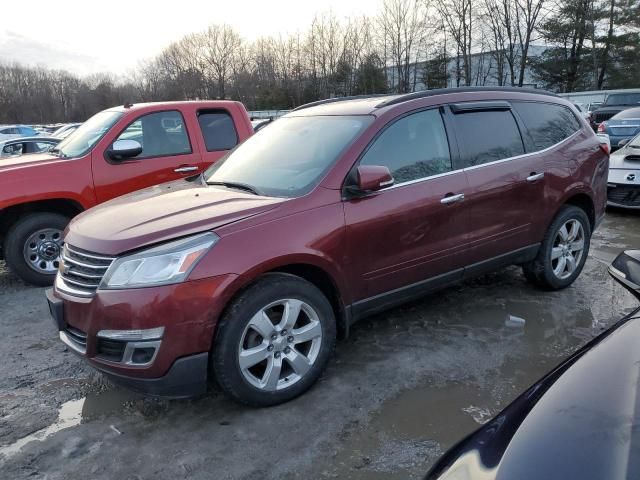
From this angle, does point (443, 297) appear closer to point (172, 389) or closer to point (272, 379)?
point (272, 379)

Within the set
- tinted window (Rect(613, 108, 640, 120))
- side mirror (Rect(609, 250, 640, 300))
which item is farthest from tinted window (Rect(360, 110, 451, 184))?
tinted window (Rect(613, 108, 640, 120))

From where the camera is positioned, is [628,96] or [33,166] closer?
[33,166]

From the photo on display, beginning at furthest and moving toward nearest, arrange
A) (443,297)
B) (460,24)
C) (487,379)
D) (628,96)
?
(460,24), (628,96), (443,297), (487,379)

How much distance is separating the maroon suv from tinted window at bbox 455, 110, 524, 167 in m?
0.01

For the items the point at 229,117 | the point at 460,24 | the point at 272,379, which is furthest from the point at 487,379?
the point at 460,24

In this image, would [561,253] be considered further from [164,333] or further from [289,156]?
[164,333]

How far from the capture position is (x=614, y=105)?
62.3ft

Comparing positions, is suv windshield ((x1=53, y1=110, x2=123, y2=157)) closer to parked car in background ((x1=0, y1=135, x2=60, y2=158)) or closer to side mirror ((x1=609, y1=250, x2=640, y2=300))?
parked car in background ((x1=0, y1=135, x2=60, y2=158))

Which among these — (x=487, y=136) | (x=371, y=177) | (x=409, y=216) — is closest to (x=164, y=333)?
(x=371, y=177)

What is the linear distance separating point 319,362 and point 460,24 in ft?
158

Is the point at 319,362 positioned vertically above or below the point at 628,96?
below

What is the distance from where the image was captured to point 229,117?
21.2 feet

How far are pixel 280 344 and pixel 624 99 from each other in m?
20.6

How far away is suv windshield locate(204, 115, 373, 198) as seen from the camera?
131 inches
